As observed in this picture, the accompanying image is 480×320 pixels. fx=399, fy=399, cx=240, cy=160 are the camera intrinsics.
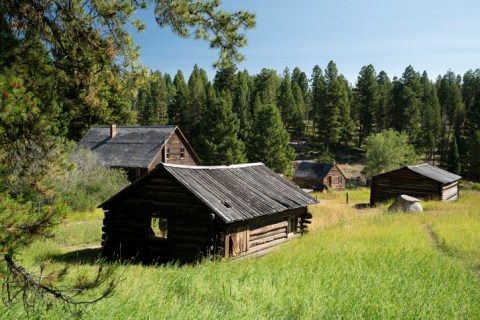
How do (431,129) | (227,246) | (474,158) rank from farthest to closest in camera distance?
(431,129) → (474,158) → (227,246)

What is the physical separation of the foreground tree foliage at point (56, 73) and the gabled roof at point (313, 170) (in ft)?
168

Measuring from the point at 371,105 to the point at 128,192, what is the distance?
82.1 m

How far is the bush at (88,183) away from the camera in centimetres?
2853

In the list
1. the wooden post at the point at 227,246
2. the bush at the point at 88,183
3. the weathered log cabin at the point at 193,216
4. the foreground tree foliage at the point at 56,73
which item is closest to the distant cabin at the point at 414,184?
the weathered log cabin at the point at 193,216

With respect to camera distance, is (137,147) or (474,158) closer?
(137,147)

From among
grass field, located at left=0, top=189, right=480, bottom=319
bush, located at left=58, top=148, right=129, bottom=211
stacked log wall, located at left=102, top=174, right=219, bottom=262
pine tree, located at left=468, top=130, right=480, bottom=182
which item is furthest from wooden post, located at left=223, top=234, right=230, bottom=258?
pine tree, located at left=468, top=130, right=480, bottom=182

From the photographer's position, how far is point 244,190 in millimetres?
18406

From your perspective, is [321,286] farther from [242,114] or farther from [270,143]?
[242,114]

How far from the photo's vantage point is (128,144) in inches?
1646

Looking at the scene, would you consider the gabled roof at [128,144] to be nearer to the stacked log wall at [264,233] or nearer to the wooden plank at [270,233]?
the stacked log wall at [264,233]

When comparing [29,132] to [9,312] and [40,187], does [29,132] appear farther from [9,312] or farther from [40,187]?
[9,312]

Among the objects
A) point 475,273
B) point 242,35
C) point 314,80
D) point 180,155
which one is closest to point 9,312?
point 242,35

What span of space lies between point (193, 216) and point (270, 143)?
4550 centimetres

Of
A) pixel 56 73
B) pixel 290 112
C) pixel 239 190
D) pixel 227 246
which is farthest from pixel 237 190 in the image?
pixel 290 112
